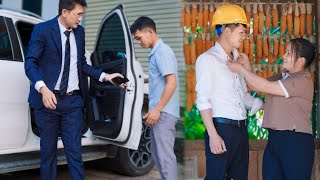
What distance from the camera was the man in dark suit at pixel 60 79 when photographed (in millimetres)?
3850

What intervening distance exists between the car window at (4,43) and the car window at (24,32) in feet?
0.55

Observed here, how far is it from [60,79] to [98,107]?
1.24 m

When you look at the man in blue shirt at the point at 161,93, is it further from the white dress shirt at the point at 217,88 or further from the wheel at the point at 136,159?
the wheel at the point at 136,159

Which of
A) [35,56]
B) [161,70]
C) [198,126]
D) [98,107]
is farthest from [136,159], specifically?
[35,56]

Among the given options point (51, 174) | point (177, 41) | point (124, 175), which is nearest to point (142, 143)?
point (124, 175)

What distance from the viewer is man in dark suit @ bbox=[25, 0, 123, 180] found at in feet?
12.6

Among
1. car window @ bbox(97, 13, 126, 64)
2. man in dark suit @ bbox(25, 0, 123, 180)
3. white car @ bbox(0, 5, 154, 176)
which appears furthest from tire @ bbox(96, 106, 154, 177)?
man in dark suit @ bbox(25, 0, 123, 180)

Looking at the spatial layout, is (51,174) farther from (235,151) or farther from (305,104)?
(305,104)

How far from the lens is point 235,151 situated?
129 inches

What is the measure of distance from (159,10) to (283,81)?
10.7 feet

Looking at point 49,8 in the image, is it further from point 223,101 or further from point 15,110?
point 223,101

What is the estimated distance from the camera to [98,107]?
5.12 meters

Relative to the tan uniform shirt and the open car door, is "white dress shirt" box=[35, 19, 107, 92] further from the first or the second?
the tan uniform shirt

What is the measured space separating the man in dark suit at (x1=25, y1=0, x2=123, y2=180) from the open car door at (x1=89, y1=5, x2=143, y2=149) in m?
0.88
